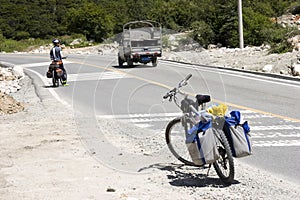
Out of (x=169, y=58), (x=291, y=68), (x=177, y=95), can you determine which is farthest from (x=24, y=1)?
(x=177, y=95)

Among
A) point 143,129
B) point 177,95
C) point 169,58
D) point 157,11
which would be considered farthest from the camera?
point 157,11

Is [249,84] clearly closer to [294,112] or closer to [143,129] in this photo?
[294,112]

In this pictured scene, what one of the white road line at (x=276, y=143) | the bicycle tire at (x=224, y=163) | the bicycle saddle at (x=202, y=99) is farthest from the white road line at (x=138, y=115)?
Answer: the bicycle tire at (x=224, y=163)

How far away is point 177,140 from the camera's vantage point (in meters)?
8.11

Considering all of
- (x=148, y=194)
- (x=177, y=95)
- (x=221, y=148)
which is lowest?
(x=148, y=194)

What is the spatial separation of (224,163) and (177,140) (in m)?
1.29

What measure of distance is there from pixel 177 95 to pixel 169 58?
24852mm

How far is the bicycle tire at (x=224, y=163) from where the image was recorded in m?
6.70

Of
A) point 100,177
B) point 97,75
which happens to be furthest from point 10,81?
point 100,177

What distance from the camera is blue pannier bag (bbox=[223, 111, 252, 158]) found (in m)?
6.74

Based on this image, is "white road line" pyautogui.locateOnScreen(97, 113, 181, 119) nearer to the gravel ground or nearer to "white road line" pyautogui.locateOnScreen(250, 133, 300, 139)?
the gravel ground

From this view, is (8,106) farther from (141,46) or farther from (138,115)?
(141,46)

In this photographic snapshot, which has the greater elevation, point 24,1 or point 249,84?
point 24,1

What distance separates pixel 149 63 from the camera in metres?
29.8
